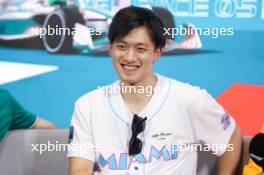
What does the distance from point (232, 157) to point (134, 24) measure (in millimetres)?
514

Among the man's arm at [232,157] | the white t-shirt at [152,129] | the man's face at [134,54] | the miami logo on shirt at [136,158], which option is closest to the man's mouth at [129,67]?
the man's face at [134,54]

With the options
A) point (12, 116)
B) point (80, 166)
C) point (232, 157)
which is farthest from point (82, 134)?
point (232, 157)

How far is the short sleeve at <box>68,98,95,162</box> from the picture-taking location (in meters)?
1.26

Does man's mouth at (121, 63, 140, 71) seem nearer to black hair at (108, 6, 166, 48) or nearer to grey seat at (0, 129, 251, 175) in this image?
black hair at (108, 6, 166, 48)

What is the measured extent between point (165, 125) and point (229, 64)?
74 cm

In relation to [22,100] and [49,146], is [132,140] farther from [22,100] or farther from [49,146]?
[22,100]

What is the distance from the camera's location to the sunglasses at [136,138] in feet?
4.10

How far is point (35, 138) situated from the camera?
4.93ft

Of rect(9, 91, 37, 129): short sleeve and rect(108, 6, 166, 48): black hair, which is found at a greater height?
rect(108, 6, 166, 48): black hair

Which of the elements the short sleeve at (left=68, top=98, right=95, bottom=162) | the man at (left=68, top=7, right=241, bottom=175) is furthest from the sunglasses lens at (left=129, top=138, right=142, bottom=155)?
the short sleeve at (left=68, top=98, right=95, bottom=162)

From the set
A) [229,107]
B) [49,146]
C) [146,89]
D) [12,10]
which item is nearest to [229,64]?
[229,107]

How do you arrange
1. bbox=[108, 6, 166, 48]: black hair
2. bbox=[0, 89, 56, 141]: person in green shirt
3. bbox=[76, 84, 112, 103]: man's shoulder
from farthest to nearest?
bbox=[0, 89, 56, 141]: person in green shirt → bbox=[76, 84, 112, 103]: man's shoulder → bbox=[108, 6, 166, 48]: black hair

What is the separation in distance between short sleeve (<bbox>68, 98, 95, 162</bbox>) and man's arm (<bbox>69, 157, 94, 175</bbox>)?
0.04 ft

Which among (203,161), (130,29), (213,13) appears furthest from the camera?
(213,13)
